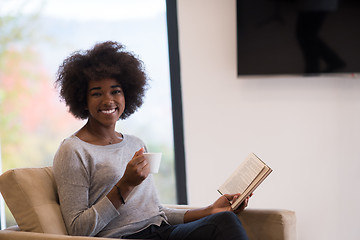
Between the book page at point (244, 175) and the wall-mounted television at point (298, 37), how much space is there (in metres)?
1.05

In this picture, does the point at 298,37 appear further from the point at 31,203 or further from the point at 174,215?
the point at 31,203

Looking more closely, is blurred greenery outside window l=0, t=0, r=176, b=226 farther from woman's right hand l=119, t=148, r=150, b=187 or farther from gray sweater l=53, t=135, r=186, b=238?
woman's right hand l=119, t=148, r=150, b=187

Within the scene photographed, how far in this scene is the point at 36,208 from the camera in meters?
1.73

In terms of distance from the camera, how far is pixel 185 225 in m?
1.91

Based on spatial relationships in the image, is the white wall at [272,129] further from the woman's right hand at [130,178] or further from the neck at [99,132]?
the woman's right hand at [130,178]

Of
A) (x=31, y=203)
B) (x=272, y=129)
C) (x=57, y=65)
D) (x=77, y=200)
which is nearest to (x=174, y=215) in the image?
(x=77, y=200)

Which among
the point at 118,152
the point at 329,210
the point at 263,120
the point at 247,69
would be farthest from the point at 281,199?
the point at 118,152

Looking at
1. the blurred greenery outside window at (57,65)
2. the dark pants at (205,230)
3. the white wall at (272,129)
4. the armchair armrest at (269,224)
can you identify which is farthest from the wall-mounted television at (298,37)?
the dark pants at (205,230)

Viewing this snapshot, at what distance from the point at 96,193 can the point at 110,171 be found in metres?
0.10

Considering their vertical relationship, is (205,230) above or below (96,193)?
below

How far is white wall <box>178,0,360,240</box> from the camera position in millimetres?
2855

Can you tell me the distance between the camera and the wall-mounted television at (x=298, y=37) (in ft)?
8.80

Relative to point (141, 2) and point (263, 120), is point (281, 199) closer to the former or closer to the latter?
point (263, 120)

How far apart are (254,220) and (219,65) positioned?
1.26 meters
